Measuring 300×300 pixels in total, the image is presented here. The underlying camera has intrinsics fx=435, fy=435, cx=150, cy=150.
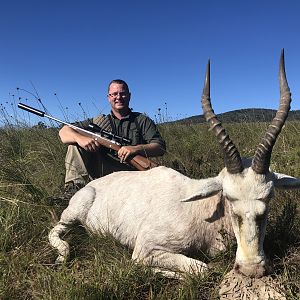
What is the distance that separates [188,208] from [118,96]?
2986mm

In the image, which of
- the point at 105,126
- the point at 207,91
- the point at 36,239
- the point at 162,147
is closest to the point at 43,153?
the point at 105,126

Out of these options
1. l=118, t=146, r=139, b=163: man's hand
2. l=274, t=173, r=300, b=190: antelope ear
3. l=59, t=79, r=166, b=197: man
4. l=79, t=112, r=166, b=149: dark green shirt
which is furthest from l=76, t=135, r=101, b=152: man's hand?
l=274, t=173, r=300, b=190: antelope ear

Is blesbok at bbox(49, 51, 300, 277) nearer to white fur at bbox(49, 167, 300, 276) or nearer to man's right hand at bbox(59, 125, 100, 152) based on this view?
white fur at bbox(49, 167, 300, 276)

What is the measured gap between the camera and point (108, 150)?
662cm

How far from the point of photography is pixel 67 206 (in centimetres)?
545

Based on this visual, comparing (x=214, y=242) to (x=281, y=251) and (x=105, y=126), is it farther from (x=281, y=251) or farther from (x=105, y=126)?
(x=105, y=126)

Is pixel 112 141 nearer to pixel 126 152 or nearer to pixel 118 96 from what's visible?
pixel 126 152

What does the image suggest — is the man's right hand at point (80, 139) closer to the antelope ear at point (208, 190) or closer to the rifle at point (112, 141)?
the rifle at point (112, 141)

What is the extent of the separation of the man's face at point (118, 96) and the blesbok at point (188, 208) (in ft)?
5.61

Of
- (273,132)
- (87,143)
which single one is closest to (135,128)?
(87,143)

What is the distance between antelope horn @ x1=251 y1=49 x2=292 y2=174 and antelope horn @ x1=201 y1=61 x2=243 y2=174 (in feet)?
0.49

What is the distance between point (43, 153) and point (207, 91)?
15.4ft

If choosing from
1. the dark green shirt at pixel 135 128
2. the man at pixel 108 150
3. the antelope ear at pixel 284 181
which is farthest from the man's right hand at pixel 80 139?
the antelope ear at pixel 284 181

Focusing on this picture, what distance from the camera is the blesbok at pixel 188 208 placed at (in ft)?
A: 11.3
